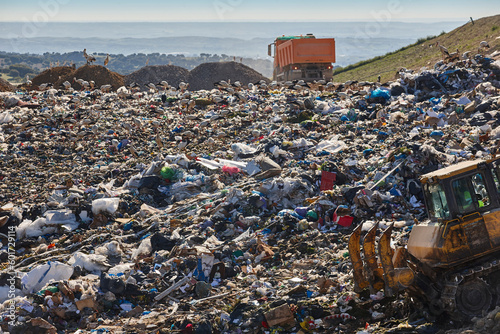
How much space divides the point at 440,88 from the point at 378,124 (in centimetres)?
282

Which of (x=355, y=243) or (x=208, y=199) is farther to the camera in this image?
(x=208, y=199)

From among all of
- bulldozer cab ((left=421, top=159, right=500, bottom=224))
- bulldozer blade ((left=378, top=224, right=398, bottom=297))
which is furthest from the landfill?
bulldozer cab ((left=421, top=159, right=500, bottom=224))

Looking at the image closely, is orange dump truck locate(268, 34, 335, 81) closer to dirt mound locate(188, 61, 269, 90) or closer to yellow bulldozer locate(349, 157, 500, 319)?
dirt mound locate(188, 61, 269, 90)

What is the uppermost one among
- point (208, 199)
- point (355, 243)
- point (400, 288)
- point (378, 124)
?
point (378, 124)

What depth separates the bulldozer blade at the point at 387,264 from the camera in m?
4.69

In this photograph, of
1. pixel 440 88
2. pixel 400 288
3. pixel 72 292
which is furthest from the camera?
pixel 440 88

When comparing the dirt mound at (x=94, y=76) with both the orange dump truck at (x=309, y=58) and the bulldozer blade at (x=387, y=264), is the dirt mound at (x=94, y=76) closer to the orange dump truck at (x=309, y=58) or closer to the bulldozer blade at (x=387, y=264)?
the orange dump truck at (x=309, y=58)

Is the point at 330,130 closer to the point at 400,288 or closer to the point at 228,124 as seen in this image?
the point at 228,124

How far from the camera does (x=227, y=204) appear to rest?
8.53 metres

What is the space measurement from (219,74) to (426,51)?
12.7 meters

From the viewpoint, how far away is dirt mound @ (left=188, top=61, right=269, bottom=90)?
98.9ft

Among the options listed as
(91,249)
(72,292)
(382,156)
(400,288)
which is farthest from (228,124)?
(400,288)

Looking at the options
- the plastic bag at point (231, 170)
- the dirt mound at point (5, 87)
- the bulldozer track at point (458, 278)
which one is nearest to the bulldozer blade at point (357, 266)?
the bulldozer track at point (458, 278)

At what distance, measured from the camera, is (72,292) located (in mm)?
6152
